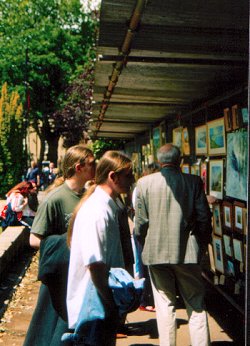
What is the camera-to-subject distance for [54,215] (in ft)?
12.6

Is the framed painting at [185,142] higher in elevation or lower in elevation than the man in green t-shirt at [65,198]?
higher

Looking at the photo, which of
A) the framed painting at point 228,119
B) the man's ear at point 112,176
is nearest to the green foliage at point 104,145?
the framed painting at point 228,119

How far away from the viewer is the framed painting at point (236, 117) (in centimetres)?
545

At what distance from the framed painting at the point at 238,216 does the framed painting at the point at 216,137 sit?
0.71m

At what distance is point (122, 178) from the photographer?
3.27 m

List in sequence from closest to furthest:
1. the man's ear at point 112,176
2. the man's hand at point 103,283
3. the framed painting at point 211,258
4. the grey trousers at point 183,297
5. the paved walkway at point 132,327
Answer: the man's hand at point 103,283, the man's ear at point 112,176, the grey trousers at point 183,297, the paved walkway at point 132,327, the framed painting at point 211,258

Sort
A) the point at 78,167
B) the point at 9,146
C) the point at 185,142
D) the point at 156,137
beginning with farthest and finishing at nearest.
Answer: the point at 9,146 < the point at 156,137 < the point at 185,142 < the point at 78,167

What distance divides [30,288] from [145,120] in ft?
15.6

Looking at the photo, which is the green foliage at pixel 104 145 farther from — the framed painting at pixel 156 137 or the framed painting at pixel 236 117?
the framed painting at pixel 236 117

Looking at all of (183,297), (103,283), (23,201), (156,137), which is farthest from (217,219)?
(23,201)

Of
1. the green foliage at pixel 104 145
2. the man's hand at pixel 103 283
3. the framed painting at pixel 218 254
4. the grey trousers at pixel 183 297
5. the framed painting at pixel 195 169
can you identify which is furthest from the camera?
the green foliage at pixel 104 145

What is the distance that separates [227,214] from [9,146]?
60.1 ft

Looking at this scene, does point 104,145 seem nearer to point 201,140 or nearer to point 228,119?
point 201,140

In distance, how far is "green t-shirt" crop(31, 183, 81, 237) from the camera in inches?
150
